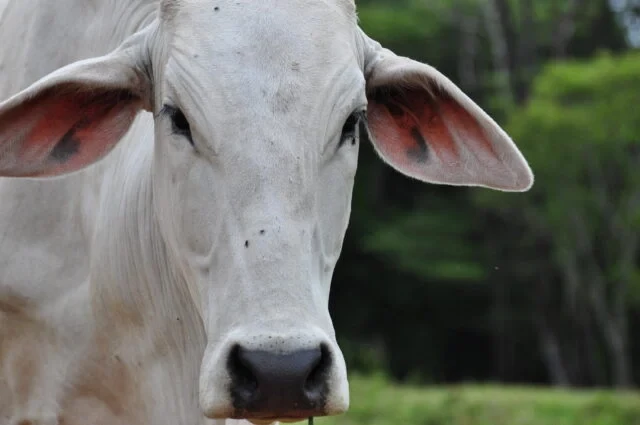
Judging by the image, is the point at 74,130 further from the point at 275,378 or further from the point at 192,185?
the point at 275,378

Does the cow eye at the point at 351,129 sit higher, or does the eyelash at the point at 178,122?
the eyelash at the point at 178,122

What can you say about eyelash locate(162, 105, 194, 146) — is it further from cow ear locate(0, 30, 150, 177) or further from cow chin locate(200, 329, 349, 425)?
cow chin locate(200, 329, 349, 425)

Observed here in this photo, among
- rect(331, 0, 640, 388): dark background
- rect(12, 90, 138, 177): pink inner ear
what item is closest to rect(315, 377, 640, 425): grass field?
rect(12, 90, 138, 177): pink inner ear

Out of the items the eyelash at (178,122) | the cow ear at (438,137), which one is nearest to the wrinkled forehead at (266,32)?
the eyelash at (178,122)

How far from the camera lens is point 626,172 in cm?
2867

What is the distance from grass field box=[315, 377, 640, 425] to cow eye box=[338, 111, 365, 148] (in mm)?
5884

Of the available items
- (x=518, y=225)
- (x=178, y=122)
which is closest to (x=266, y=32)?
(x=178, y=122)

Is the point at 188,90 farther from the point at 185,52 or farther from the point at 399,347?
the point at 399,347

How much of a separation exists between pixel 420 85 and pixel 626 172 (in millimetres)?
25395

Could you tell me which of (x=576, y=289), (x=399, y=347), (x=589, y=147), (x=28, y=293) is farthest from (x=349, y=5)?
(x=399, y=347)

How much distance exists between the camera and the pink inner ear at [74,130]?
13.0 ft

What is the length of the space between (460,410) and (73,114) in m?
7.79

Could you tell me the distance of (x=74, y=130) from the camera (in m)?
4.04

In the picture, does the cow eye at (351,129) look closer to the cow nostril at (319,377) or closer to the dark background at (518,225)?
the cow nostril at (319,377)
